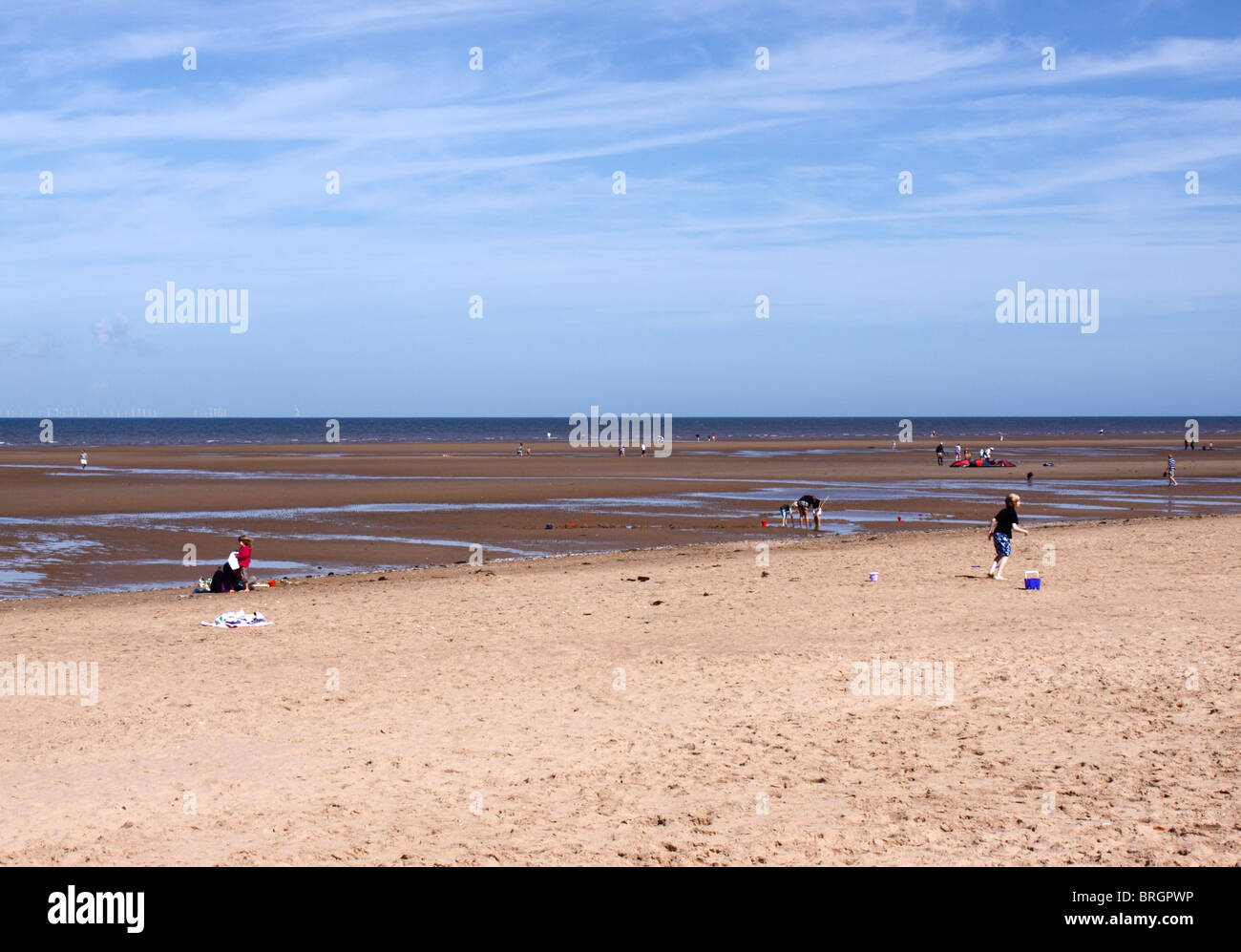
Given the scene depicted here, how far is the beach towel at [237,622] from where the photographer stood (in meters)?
16.6

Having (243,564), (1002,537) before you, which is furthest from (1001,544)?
(243,564)

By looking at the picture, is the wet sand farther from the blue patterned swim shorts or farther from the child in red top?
the blue patterned swim shorts

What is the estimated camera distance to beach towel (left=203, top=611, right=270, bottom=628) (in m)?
16.6

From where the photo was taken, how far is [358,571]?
2388 centimetres

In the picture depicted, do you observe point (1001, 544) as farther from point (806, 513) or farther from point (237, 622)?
point (237, 622)

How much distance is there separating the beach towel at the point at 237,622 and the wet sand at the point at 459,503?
21.6ft

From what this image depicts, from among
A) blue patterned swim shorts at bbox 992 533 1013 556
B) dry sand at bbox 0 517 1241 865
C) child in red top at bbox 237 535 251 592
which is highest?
blue patterned swim shorts at bbox 992 533 1013 556

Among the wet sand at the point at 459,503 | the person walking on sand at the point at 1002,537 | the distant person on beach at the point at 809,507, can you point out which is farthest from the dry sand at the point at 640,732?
the distant person on beach at the point at 809,507

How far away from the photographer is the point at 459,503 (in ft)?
135

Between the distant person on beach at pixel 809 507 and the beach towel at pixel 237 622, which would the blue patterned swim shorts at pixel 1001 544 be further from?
the beach towel at pixel 237 622

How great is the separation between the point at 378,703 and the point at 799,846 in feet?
18.3

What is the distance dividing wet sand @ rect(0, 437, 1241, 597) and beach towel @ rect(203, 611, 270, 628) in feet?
21.6

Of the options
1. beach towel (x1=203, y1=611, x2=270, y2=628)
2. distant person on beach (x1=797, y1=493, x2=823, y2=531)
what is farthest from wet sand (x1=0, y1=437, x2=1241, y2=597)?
beach towel (x1=203, y1=611, x2=270, y2=628)
